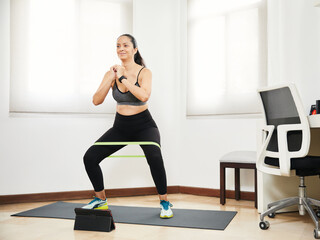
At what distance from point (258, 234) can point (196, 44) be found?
7.61ft

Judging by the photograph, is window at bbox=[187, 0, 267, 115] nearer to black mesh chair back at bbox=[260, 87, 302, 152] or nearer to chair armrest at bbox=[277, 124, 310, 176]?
black mesh chair back at bbox=[260, 87, 302, 152]

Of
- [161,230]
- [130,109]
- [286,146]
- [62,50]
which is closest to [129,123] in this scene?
[130,109]

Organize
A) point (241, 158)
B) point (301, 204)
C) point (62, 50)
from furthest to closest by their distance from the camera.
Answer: point (62, 50)
point (241, 158)
point (301, 204)

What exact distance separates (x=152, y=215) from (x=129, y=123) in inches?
30.1

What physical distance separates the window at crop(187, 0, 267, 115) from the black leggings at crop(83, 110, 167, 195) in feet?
3.92

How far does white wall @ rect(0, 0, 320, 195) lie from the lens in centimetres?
296

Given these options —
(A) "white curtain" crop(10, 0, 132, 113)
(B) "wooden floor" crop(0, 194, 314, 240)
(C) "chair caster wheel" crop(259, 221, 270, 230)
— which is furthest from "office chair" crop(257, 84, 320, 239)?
(A) "white curtain" crop(10, 0, 132, 113)

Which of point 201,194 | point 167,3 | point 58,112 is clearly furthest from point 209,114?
point 58,112

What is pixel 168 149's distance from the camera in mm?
3795

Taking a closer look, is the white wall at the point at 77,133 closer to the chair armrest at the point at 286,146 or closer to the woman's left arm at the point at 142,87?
the woman's left arm at the point at 142,87

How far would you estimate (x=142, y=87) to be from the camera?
8.48ft

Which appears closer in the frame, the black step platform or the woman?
the black step platform

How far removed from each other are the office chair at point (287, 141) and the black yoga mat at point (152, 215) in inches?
14.9

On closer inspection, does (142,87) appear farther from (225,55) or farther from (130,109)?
(225,55)
